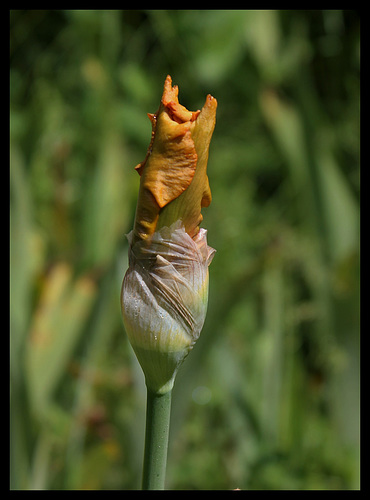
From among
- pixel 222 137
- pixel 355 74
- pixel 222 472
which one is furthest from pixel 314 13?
pixel 222 472

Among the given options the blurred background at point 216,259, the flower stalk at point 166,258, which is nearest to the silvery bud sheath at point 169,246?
the flower stalk at point 166,258

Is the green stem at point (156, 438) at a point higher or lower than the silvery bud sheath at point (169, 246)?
lower

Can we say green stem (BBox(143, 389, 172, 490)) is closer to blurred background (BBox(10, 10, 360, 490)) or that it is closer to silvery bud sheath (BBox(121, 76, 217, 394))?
silvery bud sheath (BBox(121, 76, 217, 394))

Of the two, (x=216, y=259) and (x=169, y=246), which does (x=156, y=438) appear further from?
(x=216, y=259)

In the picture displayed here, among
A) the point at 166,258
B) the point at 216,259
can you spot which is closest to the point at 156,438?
the point at 166,258

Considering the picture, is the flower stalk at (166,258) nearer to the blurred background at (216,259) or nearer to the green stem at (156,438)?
the green stem at (156,438)
